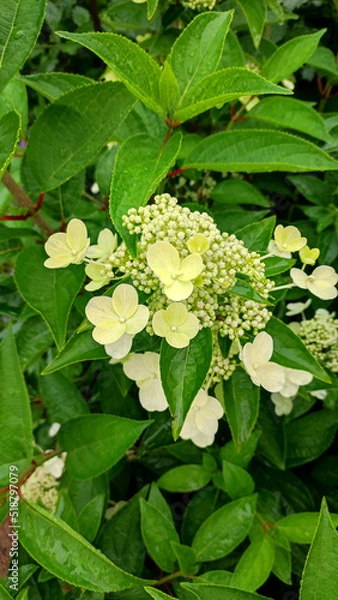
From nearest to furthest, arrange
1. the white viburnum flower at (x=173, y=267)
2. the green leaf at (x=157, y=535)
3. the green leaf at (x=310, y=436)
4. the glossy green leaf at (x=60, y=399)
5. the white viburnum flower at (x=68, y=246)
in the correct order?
the white viburnum flower at (x=173, y=267)
the white viburnum flower at (x=68, y=246)
the green leaf at (x=157, y=535)
the glossy green leaf at (x=60, y=399)
the green leaf at (x=310, y=436)

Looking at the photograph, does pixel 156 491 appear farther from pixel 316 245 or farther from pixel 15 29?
pixel 15 29

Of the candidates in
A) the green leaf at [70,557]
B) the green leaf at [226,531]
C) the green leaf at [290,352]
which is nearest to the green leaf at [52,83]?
the green leaf at [290,352]

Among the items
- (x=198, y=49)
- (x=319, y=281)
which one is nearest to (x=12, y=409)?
(x=319, y=281)

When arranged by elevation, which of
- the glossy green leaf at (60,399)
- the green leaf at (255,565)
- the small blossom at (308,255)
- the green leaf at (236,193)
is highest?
the small blossom at (308,255)

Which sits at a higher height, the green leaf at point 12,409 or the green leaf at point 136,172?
the green leaf at point 136,172

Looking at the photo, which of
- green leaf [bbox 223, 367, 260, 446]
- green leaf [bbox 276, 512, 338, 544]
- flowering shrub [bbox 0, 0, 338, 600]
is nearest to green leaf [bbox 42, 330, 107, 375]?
flowering shrub [bbox 0, 0, 338, 600]

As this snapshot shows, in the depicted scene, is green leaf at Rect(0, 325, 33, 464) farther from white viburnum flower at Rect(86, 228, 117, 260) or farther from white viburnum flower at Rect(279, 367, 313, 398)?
white viburnum flower at Rect(279, 367, 313, 398)

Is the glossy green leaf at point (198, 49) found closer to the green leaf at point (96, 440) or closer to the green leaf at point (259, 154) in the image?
the green leaf at point (259, 154)
